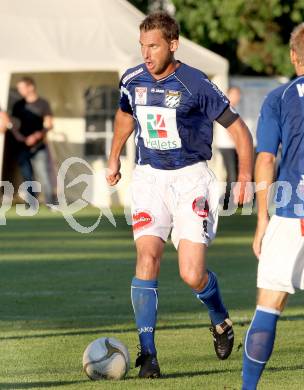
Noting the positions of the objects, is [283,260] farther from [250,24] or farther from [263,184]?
[250,24]

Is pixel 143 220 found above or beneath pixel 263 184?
beneath

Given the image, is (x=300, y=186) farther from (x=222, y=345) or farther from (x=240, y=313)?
(x=240, y=313)

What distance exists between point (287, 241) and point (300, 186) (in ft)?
1.06

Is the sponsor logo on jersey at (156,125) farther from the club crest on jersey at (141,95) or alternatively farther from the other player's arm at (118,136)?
the other player's arm at (118,136)

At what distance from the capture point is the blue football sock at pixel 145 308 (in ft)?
27.0

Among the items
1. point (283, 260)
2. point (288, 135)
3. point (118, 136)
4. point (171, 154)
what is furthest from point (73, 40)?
point (283, 260)

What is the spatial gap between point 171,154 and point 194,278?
80 centimetres

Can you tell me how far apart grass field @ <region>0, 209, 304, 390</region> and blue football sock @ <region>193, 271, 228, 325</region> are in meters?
0.23

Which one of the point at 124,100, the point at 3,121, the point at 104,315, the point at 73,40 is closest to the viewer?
the point at 124,100

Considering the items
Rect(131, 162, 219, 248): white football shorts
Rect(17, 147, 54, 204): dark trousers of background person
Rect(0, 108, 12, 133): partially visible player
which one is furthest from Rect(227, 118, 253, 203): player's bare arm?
Rect(17, 147, 54, 204): dark trousers of background person

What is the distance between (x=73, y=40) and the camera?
24750 millimetres

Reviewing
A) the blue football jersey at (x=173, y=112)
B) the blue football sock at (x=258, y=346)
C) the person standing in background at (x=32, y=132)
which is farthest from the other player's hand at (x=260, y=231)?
the person standing in background at (x=32, y=132)

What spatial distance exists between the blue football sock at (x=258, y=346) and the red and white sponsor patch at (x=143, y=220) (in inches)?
70.2

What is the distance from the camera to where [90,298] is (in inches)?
476
